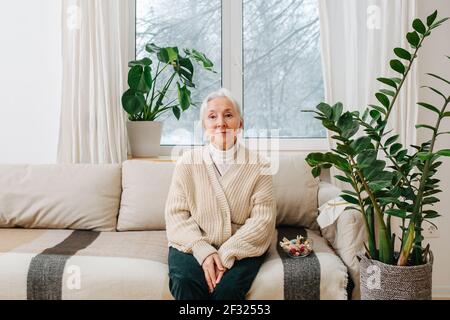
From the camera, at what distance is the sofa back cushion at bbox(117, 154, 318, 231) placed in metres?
2.33

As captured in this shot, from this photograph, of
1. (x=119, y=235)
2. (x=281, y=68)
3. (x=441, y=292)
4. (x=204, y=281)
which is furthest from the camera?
(x=281, y=68)

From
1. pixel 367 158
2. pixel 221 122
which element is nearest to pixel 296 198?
pixel 221 122

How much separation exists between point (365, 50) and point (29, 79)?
2.05 metres

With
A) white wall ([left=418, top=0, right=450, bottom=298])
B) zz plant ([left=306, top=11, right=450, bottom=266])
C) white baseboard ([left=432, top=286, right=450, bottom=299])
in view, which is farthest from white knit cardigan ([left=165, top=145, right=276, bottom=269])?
white baseboard ([left=432, top=286, right=450, bottom=299])

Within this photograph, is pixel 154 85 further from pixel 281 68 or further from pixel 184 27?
pixel 281 68

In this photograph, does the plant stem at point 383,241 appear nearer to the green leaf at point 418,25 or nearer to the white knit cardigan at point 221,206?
the white knit cardigan at point 221,206

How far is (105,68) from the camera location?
270 centimetres

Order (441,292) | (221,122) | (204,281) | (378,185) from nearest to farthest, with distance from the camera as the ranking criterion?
1. (378,185)
2. (204,281)
3. (221,122)
4. (441,292)

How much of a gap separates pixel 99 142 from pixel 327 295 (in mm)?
1592

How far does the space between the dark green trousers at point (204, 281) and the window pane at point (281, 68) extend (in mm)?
1333

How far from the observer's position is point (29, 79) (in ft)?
9.50

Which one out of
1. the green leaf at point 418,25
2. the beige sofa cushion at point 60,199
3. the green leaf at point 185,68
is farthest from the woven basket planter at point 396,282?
the green leaf at point 185,68

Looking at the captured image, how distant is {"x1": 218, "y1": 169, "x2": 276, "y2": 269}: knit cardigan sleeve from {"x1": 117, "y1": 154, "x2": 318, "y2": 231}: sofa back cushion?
0.35 m

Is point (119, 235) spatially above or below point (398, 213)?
below
